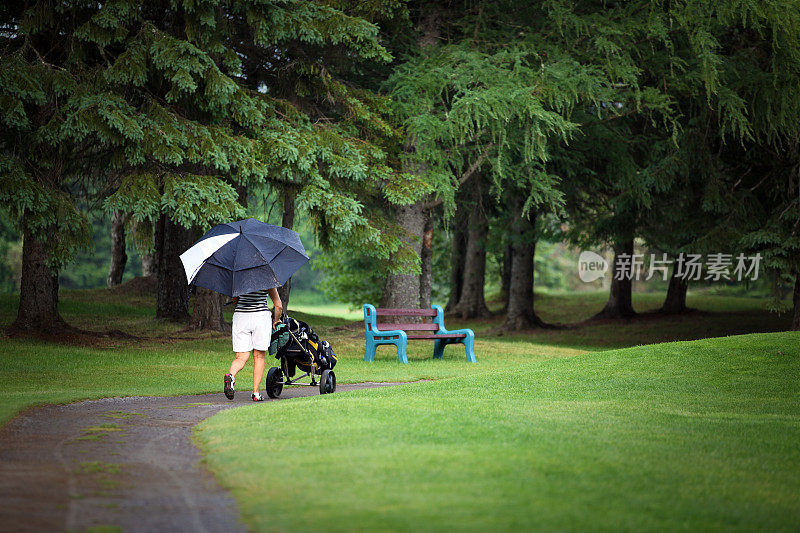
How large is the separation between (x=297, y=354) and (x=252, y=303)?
1.07 m

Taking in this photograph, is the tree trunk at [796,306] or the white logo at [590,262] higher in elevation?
the white logo at [590,262]

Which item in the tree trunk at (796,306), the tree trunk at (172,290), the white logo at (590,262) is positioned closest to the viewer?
the tree trunk at (796,306)

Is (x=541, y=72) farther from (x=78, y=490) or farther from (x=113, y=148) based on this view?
(x=78, y=490)

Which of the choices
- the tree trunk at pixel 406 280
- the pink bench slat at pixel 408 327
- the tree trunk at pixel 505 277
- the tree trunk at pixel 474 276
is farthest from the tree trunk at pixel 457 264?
the pink bench slat at pixel 408 327

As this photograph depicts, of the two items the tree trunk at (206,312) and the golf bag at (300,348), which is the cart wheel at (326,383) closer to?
the golf bag at (300,348)

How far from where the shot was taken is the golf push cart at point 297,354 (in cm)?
→ 1012

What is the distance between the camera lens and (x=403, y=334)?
1609 centimetres

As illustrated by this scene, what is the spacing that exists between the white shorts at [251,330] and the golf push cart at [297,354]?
49cm

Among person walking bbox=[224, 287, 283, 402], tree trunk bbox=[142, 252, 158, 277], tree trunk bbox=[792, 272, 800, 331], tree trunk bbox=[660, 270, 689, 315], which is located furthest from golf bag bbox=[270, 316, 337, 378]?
tree trunk bbox=[660, 270, 689, 315]

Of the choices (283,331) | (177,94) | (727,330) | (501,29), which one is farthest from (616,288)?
(283,331)

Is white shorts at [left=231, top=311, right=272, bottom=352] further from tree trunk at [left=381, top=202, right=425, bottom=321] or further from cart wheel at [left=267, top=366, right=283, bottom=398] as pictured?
tree trunk at [left=381, top=202, right=425, bottom=321]

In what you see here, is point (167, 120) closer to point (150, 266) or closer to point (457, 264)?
point (150, 266)

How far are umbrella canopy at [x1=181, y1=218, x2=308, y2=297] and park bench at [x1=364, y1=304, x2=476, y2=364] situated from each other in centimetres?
634

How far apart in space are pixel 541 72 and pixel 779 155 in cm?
699
